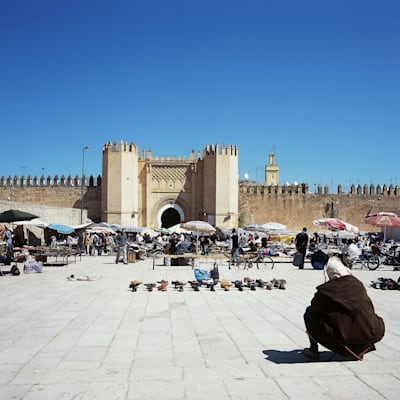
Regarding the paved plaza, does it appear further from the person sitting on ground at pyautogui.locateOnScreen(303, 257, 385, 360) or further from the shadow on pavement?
the person sitting on ground at pyautogui.locateOnScreen(303, 257, 385, 360)

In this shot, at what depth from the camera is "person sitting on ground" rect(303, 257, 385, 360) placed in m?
3.89

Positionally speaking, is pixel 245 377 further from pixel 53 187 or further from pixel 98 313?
pixel 53 187

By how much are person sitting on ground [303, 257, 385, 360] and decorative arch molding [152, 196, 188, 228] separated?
26784 mm

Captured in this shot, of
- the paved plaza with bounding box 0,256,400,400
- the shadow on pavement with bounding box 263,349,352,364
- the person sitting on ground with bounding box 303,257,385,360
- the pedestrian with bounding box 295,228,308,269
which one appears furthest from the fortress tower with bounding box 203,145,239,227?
the person sitting on ground with bounding box 303,257,385,360

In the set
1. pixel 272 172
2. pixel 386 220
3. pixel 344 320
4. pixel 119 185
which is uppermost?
pixel 272 172

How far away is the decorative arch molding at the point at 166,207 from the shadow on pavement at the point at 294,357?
86.4 feet

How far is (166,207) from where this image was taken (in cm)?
3078

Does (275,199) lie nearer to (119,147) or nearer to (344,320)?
(119,147)

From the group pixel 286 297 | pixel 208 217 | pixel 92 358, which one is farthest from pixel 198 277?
pixel 208 217

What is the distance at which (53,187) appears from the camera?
109 feet

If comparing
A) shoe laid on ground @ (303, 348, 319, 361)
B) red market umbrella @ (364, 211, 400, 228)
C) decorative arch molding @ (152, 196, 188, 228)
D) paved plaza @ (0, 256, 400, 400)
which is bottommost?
paved plaza @ (0, 256, 400, 400)

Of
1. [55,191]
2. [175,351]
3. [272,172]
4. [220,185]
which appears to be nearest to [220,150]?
[220,185]

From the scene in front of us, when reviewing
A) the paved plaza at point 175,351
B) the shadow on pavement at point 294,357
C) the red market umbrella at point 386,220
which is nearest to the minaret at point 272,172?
the red market umbrella at point 386,220

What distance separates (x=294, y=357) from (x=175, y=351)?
40.5 inches
